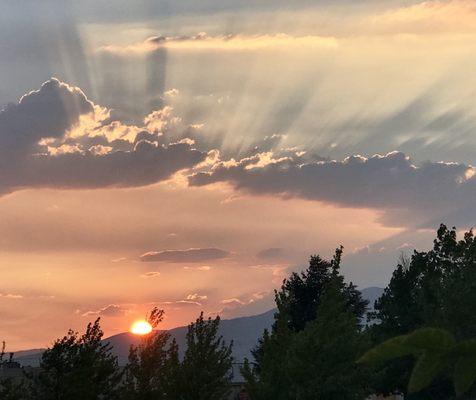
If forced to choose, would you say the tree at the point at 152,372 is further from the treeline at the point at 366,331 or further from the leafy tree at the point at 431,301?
the leafy tree at the point at 431,301

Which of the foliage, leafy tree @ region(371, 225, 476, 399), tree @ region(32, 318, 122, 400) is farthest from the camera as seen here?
leafy tree @ region(371, 225, 476, 399)

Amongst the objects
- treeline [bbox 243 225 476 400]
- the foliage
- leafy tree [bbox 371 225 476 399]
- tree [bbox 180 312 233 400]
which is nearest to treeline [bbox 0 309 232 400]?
tree [bbox 180 312 233 400]

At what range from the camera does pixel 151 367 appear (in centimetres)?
3800

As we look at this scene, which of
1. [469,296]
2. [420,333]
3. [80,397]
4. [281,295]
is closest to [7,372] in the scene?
[281,295]

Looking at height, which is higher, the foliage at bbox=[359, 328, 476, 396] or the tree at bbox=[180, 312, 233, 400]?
the tree at bbox=[180, 312, 233, 400]

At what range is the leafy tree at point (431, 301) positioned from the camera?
2356 inches

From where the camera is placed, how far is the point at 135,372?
37.8 meters

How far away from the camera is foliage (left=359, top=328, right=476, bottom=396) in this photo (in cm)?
390

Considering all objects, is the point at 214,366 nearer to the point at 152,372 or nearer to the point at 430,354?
the point at 152,372

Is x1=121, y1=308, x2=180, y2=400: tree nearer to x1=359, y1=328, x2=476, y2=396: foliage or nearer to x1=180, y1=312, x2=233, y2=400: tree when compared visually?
x1=180, y1=312, x2=233, y2=400: tree

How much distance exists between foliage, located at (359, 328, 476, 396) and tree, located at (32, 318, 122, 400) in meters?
30.4

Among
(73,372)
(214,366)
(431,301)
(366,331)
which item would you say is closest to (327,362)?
(214,366)

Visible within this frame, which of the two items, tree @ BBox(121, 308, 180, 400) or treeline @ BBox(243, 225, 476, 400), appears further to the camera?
tree @ BBox(121, 308, 180, 400)

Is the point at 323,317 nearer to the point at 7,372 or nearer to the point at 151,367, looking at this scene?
the point at 151,367
